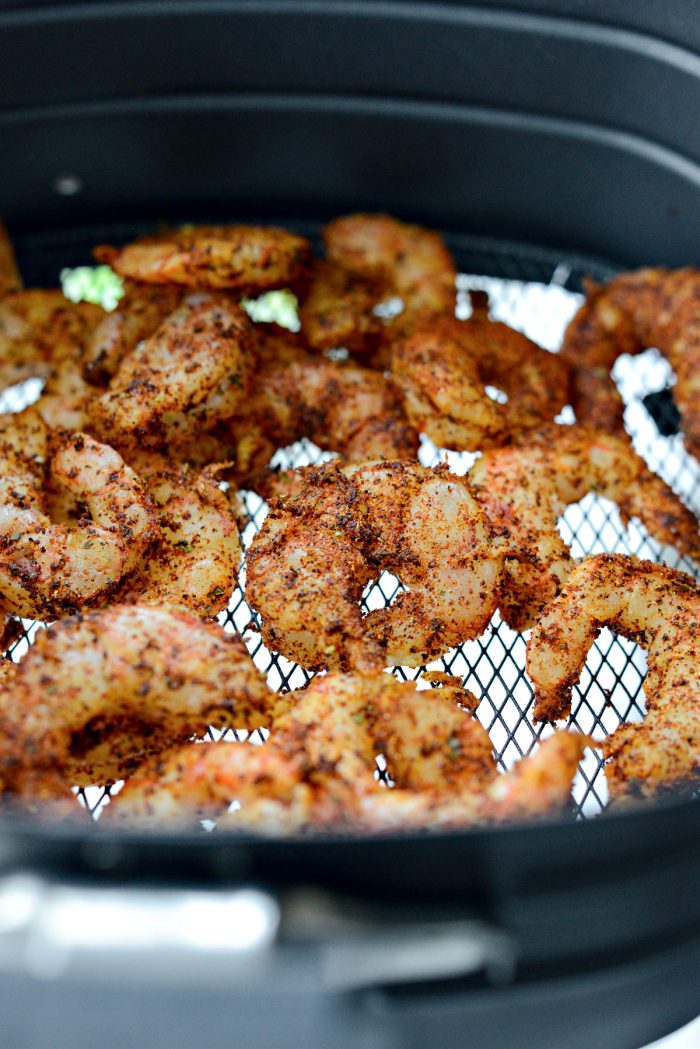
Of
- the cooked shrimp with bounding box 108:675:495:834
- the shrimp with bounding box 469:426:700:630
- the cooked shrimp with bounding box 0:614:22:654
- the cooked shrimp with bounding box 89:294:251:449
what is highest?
the shrimp with bounding box 469:426:700:630

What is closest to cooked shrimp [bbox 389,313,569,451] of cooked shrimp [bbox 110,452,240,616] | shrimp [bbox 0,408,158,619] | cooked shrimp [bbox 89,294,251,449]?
cooked shrimp [bbox 89,294,251,449]

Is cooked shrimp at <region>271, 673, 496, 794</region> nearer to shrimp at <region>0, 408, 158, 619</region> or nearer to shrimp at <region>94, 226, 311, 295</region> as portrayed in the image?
shrimp at <region>0, 408, 158, 619</region>

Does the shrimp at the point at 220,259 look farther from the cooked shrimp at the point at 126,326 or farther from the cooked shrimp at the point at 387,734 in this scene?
the cooked shrimp at the point at 387,734

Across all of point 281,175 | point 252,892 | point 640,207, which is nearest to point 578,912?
point 252,892

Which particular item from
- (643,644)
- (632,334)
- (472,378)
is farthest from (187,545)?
(632,334)

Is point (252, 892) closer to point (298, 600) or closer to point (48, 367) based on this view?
point (298, 600)

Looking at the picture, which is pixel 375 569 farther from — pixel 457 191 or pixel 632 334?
pixel 457 191
